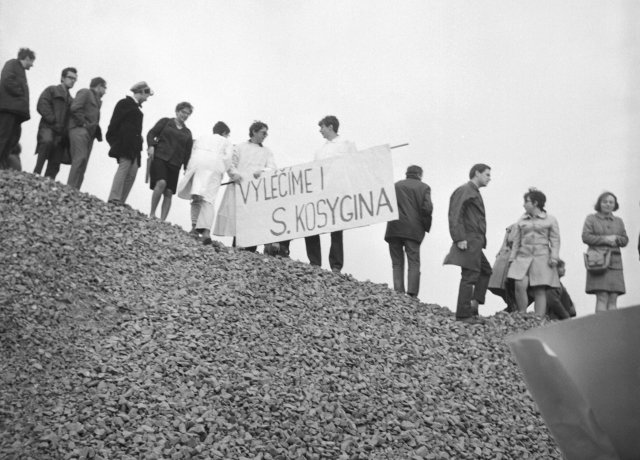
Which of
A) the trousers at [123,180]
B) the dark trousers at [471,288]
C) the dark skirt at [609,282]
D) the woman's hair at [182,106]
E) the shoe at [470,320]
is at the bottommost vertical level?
the shoe at [470,320]

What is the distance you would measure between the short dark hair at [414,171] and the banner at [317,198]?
1.49 feet

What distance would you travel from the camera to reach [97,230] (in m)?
13.3

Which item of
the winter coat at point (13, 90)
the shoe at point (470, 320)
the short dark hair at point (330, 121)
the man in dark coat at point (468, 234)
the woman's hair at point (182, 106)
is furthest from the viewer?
the woman's hair at point (182, 106)

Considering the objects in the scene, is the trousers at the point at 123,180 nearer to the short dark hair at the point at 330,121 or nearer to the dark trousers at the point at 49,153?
the dark trousers at the point at 49,153

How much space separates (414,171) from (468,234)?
6.46 feet

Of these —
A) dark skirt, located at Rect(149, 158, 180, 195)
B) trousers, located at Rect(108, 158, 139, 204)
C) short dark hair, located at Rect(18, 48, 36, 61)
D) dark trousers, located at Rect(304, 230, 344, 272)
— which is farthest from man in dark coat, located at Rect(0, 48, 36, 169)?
dark trousers, located at Rect(304, 230, 344, 272)

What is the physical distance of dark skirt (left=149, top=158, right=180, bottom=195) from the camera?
47.7ft

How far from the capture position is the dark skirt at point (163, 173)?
47.7 ft

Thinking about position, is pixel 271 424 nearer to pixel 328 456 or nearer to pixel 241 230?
pixel 328 456

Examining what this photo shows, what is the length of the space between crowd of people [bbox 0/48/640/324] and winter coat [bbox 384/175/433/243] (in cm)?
1

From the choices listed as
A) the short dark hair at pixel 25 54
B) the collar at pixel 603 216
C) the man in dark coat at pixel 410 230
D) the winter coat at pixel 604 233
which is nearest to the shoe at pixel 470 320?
the man in dark coat at pixel 410 230

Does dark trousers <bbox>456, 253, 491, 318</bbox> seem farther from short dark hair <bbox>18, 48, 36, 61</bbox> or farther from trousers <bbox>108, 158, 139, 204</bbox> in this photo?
short dark hair <bbox>18, 48, 36, 61</bbox>

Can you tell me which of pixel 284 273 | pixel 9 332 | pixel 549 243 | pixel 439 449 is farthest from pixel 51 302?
pixel 549 243

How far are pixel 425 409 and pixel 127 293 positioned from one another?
4.01 metres
